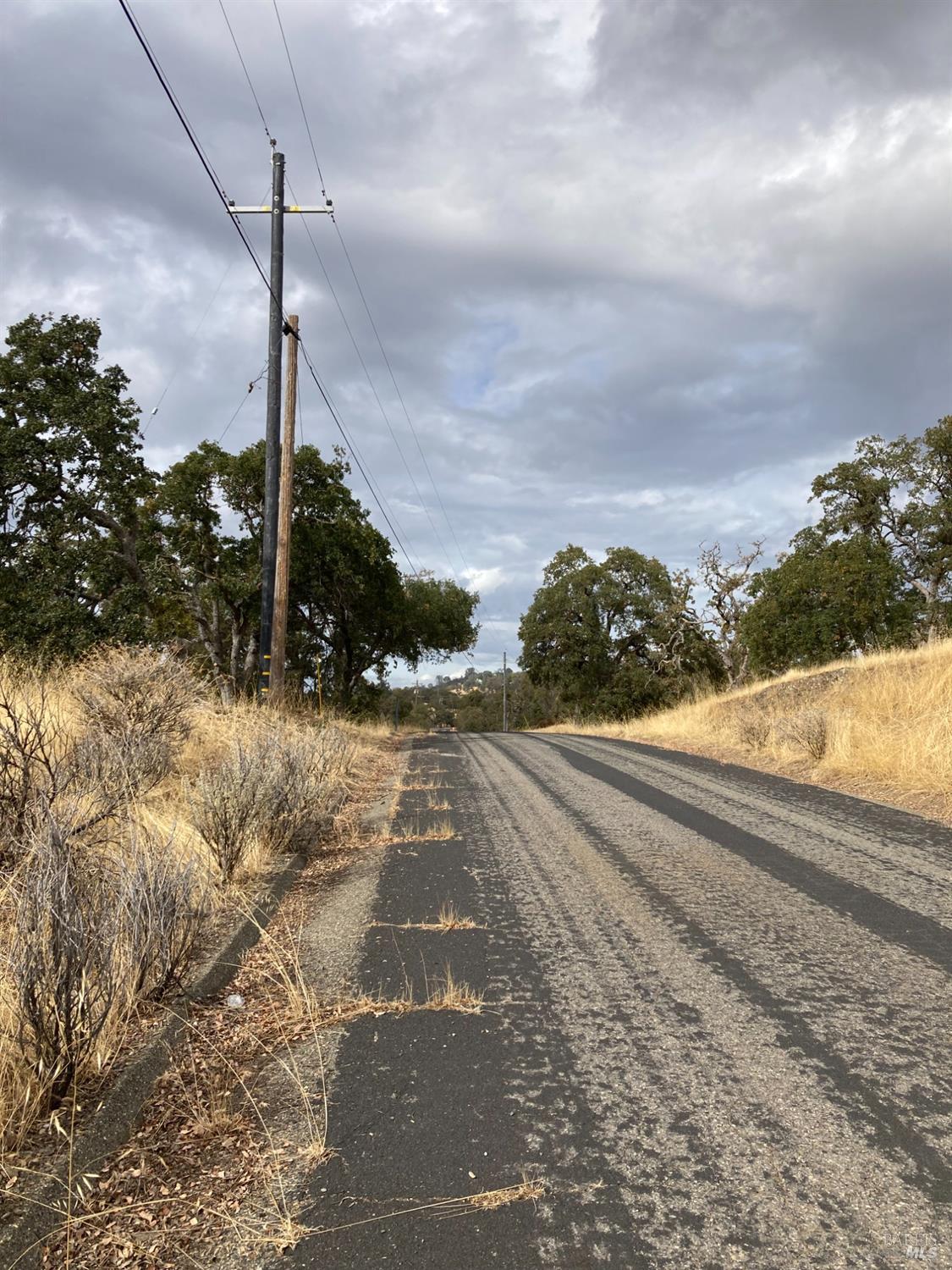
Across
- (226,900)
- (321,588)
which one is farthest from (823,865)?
(321,588)

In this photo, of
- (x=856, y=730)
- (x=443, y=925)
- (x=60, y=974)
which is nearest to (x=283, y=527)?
(x=856, y=730)

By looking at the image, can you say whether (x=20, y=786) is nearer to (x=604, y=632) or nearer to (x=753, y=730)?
(x=753, y=730)

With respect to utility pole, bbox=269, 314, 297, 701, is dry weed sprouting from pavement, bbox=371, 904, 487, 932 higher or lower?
lower

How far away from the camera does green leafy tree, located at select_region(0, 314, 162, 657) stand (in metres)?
17.5

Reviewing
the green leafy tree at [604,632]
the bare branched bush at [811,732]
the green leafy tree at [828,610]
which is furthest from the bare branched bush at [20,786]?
the green leafy tree at [604,632]

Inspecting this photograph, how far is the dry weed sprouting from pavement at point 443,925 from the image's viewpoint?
437cm

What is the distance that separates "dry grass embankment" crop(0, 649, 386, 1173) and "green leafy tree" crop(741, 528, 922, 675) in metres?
23.0

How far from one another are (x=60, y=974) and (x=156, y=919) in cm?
65

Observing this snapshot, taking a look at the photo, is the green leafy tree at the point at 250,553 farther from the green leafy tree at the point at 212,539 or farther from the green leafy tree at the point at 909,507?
the green leafy tree at the point at 909,507

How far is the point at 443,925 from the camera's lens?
175 inches

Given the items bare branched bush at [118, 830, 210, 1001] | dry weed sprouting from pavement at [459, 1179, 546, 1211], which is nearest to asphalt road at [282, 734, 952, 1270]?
dry weed sprouting from pavement at [459, 1179, 546, 1211]

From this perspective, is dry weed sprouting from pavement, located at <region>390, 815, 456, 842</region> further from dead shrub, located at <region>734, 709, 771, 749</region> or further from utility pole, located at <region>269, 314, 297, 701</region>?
dead shrub, located at <region>734, 709, 771, 749</region>

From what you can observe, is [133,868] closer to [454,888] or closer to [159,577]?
[454,888]

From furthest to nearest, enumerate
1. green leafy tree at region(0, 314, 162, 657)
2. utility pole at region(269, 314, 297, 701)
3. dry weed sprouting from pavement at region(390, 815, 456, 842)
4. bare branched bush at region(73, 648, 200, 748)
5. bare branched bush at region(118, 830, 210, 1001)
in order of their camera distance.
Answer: green leafy tree at region(0, 314, 162, 657) < utility pole at region(269, 314, 297, 701) < bare branched bush at region(73, 648, 200, 748) < dry weed sprouting from pavement at region(390, 815, 456, 842) < bare branched bush at region(118, 830, 210, 1001)
